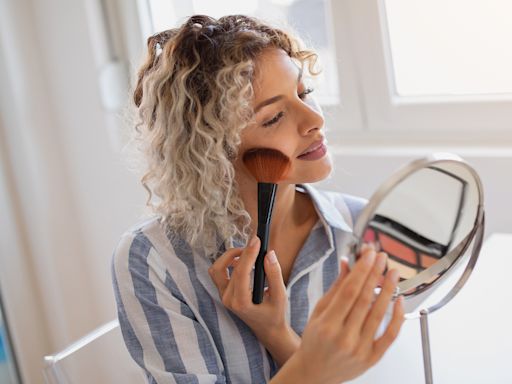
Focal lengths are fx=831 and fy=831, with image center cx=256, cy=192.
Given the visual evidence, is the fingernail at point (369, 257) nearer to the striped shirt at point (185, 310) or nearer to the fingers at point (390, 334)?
the fingers at point (390, 334)

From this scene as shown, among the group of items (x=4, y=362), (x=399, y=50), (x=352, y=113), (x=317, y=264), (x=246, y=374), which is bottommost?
(x=4, y=362)

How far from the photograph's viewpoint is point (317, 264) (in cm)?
110

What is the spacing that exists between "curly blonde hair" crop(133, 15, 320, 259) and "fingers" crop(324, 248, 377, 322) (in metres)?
0.34

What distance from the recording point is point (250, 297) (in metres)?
0.96

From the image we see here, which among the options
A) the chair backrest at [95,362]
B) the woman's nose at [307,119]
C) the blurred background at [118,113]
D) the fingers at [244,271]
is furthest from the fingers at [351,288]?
the blurred background at [118,113]

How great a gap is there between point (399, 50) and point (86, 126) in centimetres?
78

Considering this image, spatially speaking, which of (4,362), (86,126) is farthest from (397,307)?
(4,362)

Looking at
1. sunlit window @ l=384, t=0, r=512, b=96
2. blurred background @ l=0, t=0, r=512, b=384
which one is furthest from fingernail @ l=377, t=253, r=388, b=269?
sunlit window @ l=384, t=0, r=512, b=96

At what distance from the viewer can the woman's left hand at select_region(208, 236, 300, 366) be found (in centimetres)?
94

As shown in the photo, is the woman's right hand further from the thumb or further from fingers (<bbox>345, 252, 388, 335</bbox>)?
the thumb

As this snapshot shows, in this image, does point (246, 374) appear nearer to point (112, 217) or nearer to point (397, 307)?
point (397, 307)

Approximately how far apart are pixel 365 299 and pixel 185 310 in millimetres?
370

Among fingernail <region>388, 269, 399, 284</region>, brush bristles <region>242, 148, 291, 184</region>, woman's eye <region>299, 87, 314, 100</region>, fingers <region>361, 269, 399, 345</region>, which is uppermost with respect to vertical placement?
woman's eye <region>299, 87, 314, 100</region>

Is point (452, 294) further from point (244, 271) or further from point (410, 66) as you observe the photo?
point (410, 66)
